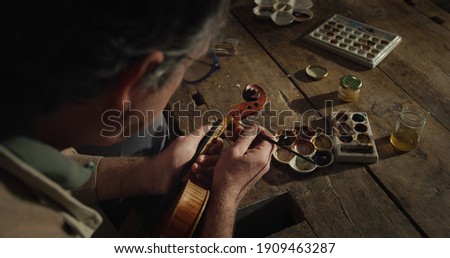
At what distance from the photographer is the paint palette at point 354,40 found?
1.88 meters

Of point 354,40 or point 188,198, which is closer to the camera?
point 188,198

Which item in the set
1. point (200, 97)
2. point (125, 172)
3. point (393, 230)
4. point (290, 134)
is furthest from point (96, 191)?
point (393, 230)

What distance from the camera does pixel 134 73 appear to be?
0.90m

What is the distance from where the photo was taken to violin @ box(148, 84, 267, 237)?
1295mm

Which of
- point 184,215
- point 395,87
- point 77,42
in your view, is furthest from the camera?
point 395,87

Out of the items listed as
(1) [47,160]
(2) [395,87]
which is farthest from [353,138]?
(1) [47,160]

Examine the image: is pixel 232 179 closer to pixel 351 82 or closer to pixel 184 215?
pixel 184 215

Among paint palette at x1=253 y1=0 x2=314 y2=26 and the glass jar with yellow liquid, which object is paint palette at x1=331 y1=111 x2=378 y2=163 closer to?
the glass jar with yellow liquid

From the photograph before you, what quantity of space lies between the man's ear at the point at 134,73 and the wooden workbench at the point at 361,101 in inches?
24.6

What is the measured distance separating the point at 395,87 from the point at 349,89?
251mm

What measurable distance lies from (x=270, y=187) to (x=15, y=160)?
31.3 inches

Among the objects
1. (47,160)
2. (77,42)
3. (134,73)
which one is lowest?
(47,160)

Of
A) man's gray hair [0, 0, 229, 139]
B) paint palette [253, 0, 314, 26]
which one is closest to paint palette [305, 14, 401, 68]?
paint palette [253, 0, 314, 26]

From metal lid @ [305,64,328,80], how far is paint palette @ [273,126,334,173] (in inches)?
12.5
